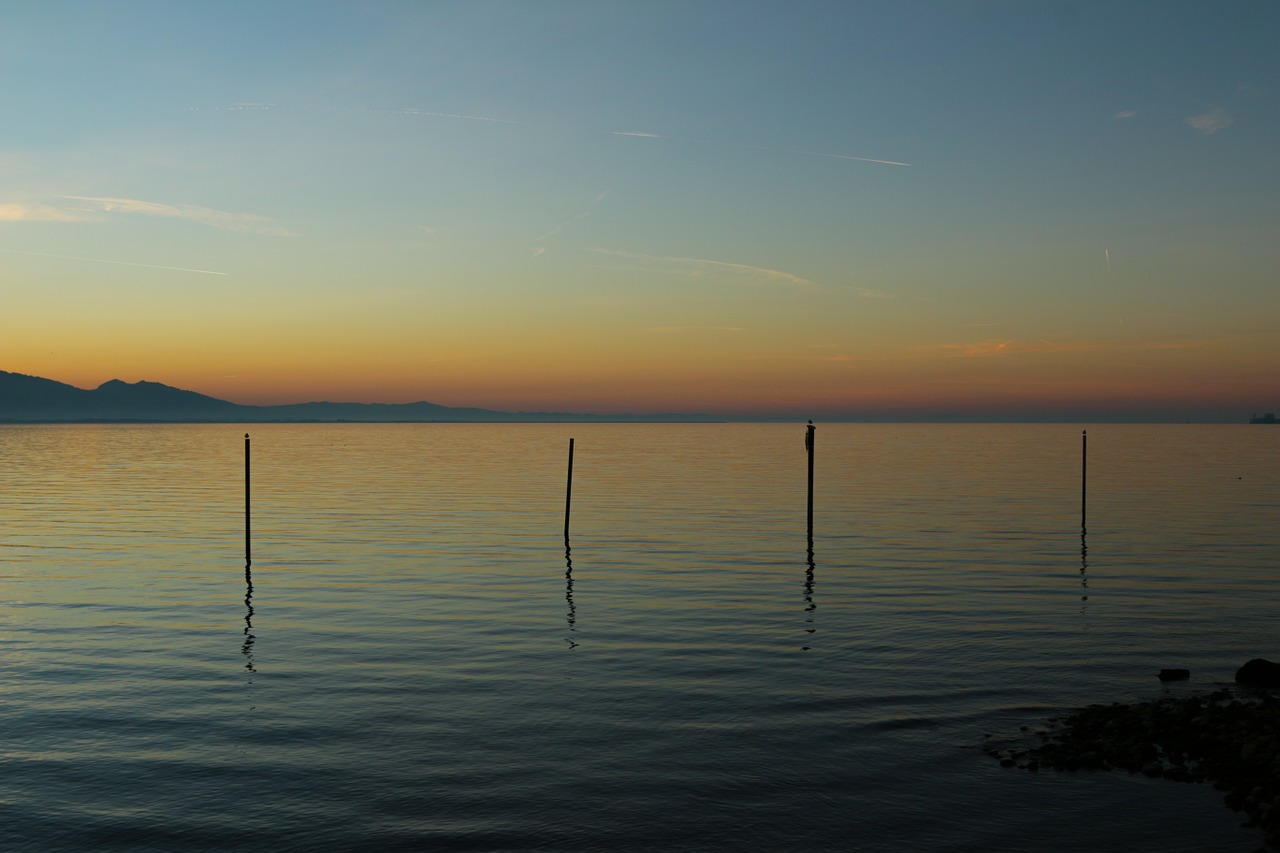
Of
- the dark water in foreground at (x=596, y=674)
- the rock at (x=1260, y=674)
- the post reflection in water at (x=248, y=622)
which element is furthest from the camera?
the post reflection in water at (x=248, y=622)

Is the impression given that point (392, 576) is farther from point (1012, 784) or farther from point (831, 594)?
point (1012, 784)

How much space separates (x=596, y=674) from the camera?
68.2 ft

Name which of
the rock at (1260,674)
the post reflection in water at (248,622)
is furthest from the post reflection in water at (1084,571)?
the post reflection in water at (248,622)

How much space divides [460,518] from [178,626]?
2669cm

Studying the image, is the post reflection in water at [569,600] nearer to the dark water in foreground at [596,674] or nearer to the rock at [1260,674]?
the dark water in foreground at [596,674]

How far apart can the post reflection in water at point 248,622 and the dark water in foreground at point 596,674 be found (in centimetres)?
21

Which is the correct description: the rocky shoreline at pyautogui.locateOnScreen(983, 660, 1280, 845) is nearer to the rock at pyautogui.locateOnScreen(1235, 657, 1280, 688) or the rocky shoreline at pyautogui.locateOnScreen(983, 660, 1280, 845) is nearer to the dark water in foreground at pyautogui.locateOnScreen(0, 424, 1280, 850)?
the dark water in foreground at pyautogui.locateOnScreen(0, 424, 1280, 850)

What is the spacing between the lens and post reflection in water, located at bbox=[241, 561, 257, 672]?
2193 centimetres

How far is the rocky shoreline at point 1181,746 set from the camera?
1396 centimetres

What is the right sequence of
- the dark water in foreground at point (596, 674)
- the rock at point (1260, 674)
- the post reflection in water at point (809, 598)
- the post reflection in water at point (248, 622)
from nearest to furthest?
the dark water in foreground at point (596, 674)
the rock at point (1260, 674)
the post reflection in water at point (248, 622)
the post reflection in water at point (809, 598)

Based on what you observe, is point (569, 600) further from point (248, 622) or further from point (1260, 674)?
point (1260, 674)

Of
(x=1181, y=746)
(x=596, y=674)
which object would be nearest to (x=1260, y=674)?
(x=1181, y=746)

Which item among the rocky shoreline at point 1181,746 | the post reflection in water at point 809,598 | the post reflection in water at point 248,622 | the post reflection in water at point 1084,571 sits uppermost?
the rocky shoreline at point 1181,746

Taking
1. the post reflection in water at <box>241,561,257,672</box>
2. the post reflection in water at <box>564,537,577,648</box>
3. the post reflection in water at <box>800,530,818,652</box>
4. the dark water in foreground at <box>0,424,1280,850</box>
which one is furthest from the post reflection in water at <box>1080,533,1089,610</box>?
the post reflection in water at <box>241,561,257,672</box>
